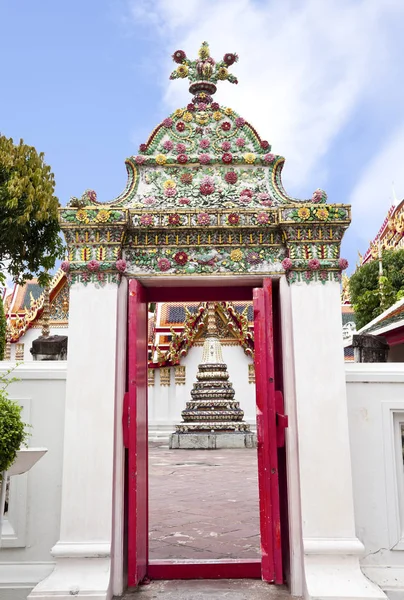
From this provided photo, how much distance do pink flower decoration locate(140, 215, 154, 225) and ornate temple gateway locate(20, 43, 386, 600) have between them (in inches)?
0.7

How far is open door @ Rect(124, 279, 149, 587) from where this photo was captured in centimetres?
433

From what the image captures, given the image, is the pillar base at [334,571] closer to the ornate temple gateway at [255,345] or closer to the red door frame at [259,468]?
the ornate temple gateway at [255,345]

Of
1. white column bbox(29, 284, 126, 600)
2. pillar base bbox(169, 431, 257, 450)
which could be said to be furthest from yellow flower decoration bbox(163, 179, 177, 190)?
pillar base bbox(169, 431, 257, 450)

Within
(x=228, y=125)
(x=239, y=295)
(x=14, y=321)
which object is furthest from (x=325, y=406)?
(x=14, y=321)

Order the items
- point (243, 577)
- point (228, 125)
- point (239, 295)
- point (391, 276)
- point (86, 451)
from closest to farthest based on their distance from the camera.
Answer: point (86, 451), point (243, 577), point (228, 125), point (239, 295), point (391, 276)

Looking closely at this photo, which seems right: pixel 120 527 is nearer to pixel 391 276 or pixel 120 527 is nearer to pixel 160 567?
pixel 160 567

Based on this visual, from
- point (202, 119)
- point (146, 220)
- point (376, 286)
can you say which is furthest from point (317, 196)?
point (376, 286)

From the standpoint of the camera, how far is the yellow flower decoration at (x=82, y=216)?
462 centimetres

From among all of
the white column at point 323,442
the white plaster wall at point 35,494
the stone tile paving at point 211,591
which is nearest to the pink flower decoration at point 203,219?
the white column at point 323,442

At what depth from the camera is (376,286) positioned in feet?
71.8

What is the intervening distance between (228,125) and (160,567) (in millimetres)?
3808

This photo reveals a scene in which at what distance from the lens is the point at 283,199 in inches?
191

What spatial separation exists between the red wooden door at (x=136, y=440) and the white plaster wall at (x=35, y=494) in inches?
22.4

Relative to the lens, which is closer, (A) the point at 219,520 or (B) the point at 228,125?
(B) the point at 228,125
